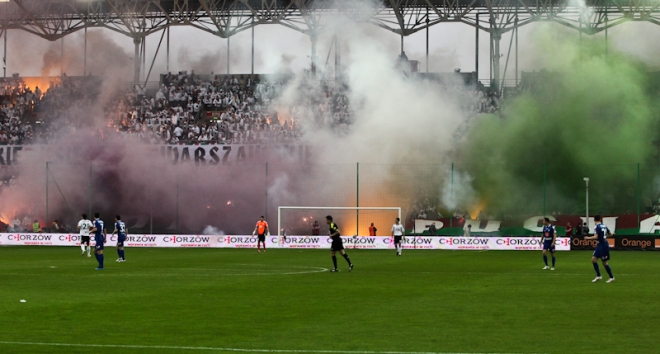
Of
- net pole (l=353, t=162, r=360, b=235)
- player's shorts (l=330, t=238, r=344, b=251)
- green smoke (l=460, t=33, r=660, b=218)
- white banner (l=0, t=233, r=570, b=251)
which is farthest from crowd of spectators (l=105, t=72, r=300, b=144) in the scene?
player's shorts (l=330, t=238, r=344, b=251)

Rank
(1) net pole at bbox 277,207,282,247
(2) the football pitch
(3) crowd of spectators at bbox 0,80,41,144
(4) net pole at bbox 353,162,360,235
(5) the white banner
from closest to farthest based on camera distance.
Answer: (2) the football pitch, (5) the white banner, (1) net pole at bbox 277,207,282,247, (4) net pole at bbox 353,162,360,235, (3) crowd of spectators at bbox 0,80,41,144

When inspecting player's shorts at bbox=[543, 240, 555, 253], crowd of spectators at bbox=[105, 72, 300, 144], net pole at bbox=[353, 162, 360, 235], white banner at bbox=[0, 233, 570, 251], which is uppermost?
crowd of spectators at bbox=[105, 72, 300, 144]

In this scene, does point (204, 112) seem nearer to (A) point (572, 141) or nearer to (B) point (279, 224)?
(B) point (279, 224)

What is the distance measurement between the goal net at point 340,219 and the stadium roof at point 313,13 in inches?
498

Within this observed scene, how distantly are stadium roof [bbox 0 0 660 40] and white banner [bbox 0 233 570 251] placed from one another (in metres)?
14.9

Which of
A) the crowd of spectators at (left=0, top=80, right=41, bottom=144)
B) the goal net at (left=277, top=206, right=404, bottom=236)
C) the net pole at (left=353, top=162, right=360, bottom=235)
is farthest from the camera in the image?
the crowd of spectators at (left=0, top=80, right=41, bottom=144)

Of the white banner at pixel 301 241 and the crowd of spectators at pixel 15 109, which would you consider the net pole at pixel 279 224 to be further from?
the crowd of spectators at pixel 15 109

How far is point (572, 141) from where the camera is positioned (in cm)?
5566

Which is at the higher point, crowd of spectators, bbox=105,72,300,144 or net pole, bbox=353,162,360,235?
crowd of spectators, bbox=105,72,300,144

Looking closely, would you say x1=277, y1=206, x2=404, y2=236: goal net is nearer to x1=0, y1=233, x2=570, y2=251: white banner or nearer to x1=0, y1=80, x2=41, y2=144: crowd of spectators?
x1=0, y1=233, x2=570, y2=251: white banner

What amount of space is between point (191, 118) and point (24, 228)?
1218 centimetres

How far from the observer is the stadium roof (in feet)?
180

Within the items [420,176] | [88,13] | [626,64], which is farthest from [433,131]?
[88,13]

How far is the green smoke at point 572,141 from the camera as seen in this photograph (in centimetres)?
5281
